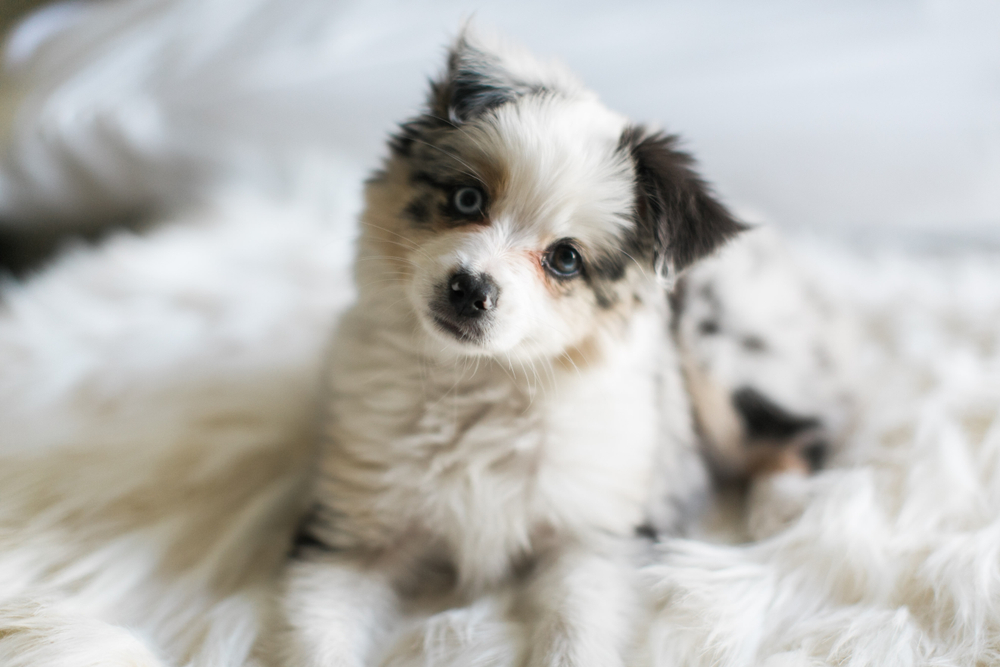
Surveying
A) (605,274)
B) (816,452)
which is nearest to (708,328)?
(816,452)

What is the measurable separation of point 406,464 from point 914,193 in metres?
2.77

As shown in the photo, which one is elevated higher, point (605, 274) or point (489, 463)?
point (605, 274)

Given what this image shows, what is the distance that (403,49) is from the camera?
3.18 metres

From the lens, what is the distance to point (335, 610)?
5.08 feet

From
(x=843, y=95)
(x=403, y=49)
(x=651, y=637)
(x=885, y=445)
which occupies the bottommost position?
(x=651, y=637)

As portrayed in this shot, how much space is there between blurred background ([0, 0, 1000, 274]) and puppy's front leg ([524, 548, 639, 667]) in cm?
212

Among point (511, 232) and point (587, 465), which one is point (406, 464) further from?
point (511, 232)

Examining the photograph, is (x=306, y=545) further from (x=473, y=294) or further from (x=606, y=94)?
(x=606, y=94)

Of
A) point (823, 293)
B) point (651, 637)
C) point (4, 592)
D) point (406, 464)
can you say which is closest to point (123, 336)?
point (4, 592)

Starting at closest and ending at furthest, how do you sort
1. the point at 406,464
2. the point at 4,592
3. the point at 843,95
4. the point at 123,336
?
the point at 4,592, the point at 406,464, the point at 123,336, the point at 843,95

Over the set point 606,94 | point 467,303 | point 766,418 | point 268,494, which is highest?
point 606,94

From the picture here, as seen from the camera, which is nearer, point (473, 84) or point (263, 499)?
point (473, 84)

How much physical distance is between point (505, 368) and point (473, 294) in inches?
12.0

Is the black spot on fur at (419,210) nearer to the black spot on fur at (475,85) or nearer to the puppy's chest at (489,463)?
the black spot on fur at (475,85)
